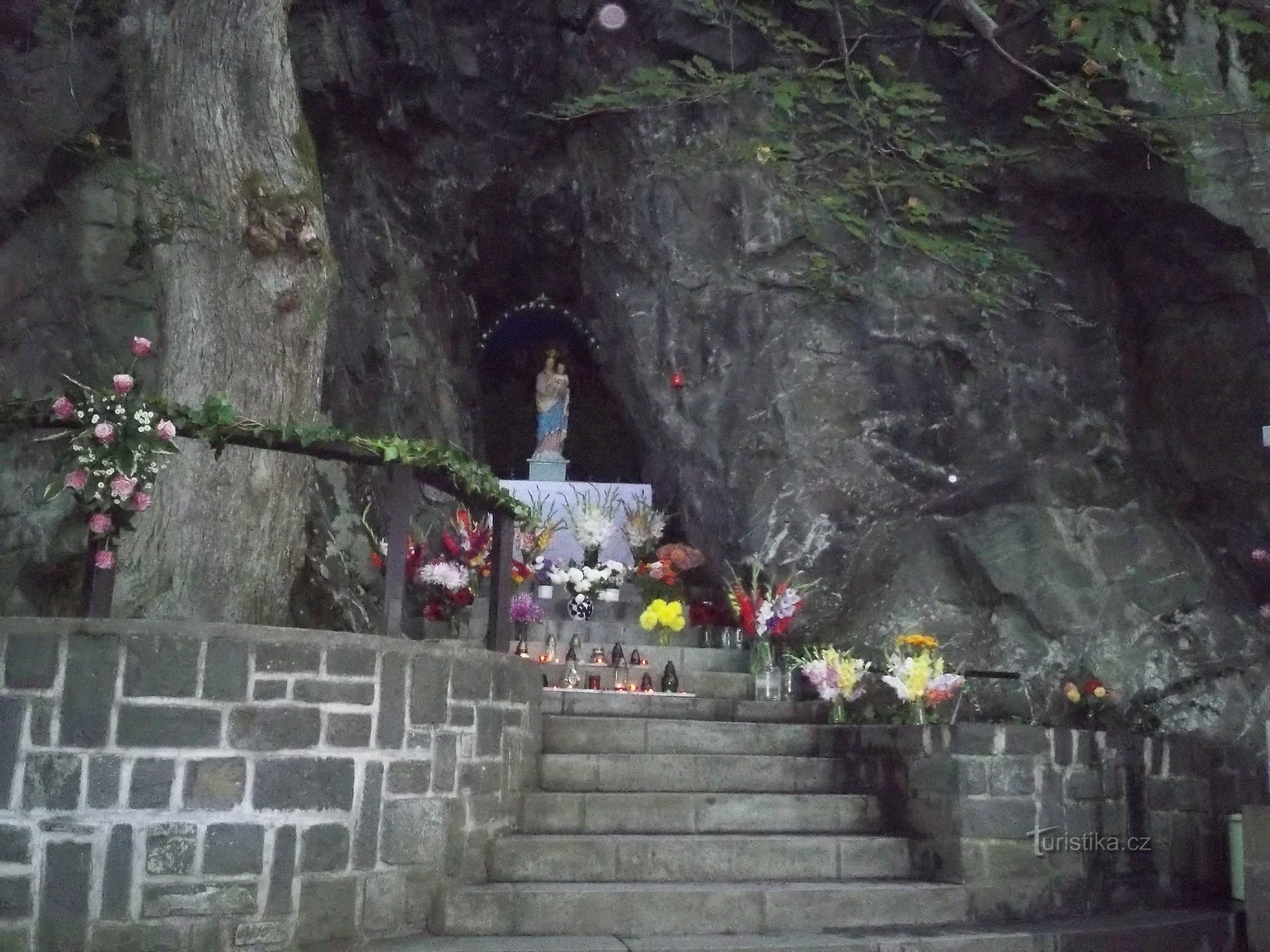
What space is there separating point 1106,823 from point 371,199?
339 inches

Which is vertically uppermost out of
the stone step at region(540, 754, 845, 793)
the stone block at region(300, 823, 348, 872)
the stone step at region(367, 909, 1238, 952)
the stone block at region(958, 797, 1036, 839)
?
the stone step at region(540, 754, 845, 793)

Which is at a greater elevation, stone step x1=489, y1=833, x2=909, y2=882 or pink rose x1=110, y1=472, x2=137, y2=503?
pink rose x1=110, y1=472, x2=137, y2=503

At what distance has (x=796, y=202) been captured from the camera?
9.77 meters

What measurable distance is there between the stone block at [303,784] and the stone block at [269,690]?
246 millimetres

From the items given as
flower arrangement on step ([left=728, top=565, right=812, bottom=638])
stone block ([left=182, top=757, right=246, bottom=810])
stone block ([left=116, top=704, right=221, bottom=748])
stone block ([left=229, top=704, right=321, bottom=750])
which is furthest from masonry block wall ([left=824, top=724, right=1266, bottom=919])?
stone block ([left=116, top=704, right=221, bottom=748])

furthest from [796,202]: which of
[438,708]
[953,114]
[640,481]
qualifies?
[438,708]

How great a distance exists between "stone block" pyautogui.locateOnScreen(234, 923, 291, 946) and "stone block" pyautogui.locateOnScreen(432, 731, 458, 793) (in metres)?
0.86

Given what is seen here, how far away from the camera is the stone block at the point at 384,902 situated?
4898 mm

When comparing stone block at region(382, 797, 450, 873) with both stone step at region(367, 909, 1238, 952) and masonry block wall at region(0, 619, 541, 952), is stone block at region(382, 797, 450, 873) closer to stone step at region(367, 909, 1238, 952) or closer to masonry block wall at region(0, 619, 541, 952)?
masonry block wall at region(0, 619, 541, 952)

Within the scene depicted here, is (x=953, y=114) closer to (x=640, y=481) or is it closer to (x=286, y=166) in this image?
(x=640, y=481)

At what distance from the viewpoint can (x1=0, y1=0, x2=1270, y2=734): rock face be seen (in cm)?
903

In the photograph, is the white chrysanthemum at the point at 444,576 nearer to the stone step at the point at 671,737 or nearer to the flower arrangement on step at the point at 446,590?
the flower arrangement on step at the point at 446,590

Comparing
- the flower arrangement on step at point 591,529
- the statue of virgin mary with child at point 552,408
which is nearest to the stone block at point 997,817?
the flower arrangement on step at point 591,529

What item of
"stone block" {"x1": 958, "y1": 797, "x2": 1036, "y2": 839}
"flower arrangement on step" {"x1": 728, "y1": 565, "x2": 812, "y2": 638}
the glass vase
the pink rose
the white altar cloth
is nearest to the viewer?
the pink rose
